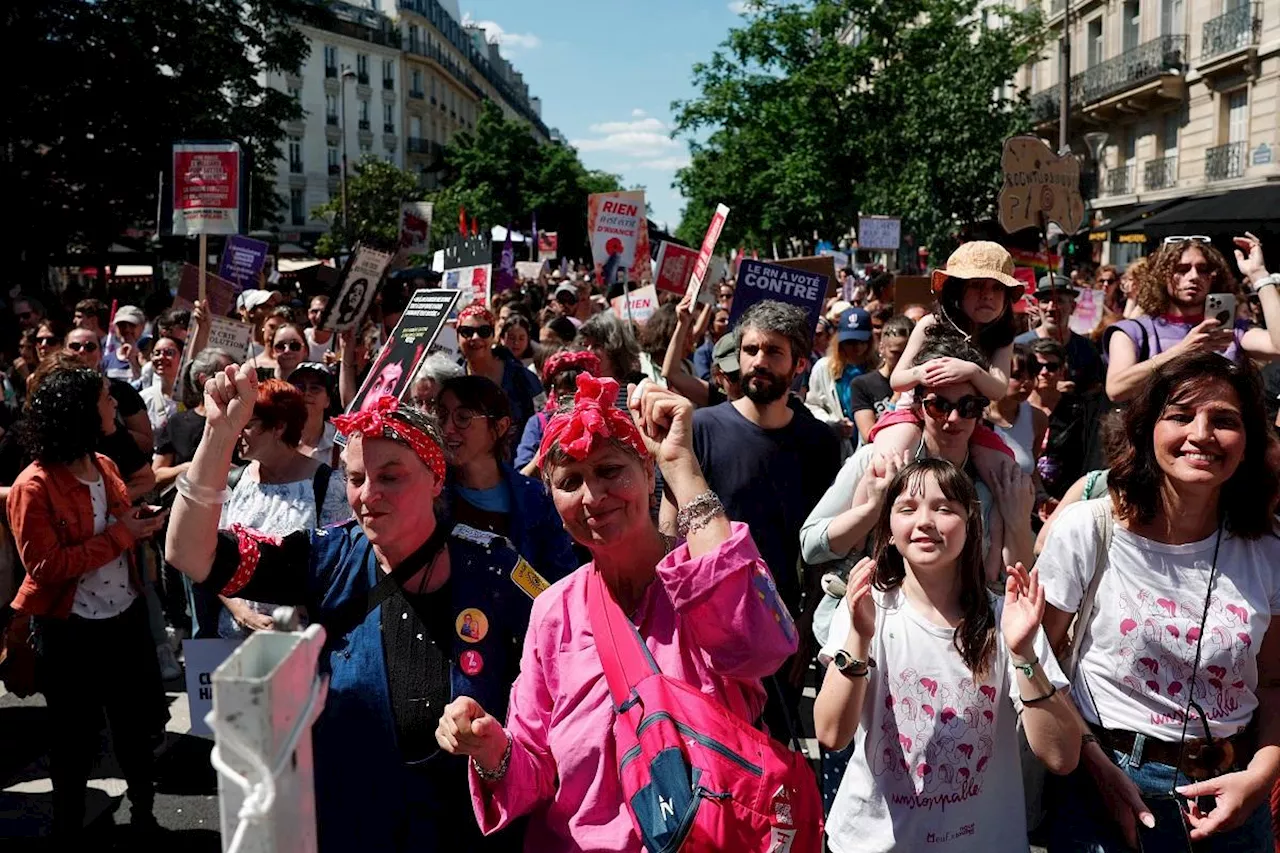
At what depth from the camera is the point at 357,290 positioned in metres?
6.09

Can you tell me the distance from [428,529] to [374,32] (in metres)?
76.6

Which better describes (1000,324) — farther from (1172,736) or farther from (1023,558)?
(1172,736)

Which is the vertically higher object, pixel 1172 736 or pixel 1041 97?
pixel 1041 97

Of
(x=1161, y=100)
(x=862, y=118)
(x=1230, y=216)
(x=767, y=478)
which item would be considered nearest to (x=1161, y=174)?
(x=1161, y=100)

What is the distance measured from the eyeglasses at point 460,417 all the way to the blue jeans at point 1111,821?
227cm

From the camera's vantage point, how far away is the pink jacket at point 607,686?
215 cm

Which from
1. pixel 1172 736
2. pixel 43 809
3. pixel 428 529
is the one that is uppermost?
pixel 428 529

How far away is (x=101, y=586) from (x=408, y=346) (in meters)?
1.54

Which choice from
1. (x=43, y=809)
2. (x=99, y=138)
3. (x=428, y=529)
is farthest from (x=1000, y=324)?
(x=99, y=138)

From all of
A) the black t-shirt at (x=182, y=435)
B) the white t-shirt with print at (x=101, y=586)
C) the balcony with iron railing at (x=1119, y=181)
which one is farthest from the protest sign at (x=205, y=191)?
the balcony with iron railing at (x=1119, y=181)

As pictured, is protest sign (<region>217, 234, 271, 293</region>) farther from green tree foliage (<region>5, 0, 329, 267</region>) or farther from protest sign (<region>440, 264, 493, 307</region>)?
green tree foliage (<region>5, 0, 329, 267</region>)

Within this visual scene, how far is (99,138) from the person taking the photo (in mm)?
24641

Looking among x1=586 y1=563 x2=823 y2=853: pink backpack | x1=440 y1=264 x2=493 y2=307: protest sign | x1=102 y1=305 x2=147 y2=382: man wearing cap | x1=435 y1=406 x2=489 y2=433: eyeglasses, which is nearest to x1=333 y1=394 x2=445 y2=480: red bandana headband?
x1=586 y1=563 x2=823 y2=853: pink backpack

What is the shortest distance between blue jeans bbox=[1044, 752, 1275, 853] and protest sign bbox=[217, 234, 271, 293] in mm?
9526
